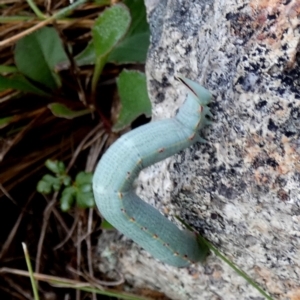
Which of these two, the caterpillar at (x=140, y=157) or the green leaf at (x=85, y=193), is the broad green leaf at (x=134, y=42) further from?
the caterpillar at (x=140, y=157)

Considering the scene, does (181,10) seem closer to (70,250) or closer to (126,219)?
(126,219)

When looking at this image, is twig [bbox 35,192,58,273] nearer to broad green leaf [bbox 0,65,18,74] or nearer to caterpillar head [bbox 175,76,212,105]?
broad green leaf [bbox 0,65,18,74]

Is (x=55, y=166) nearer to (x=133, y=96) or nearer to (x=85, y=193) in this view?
(x=85, y=193)

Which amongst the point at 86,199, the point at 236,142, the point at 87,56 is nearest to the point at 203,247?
the point at 236,142

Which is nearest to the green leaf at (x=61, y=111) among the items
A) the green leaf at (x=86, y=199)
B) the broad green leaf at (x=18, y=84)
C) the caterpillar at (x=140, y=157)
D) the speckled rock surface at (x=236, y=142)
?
the broad green leaf at (x=18, y=84)

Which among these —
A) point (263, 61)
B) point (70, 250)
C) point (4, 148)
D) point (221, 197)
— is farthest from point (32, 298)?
point (263, 61)
